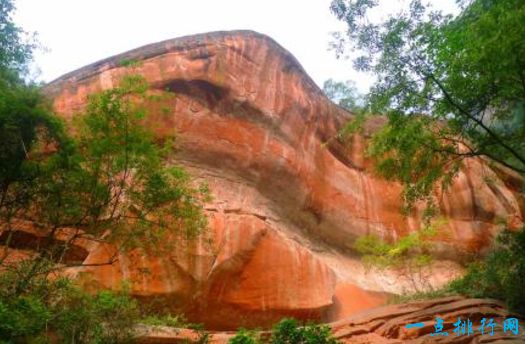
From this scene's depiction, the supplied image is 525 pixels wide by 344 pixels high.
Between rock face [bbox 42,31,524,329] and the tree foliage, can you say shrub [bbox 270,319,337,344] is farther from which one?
rock face [bbox 42,31,524,329]

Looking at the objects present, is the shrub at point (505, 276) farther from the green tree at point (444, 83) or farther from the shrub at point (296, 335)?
the shrub at point (296, 335)

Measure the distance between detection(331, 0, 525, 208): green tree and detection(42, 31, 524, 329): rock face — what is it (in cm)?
426

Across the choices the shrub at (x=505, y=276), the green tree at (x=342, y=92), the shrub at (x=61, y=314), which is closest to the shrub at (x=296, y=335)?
the shrub at (x=61, y=314)

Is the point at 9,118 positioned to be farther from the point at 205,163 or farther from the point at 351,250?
the point at 351,250

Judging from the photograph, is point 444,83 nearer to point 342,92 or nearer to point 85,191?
point 85,191

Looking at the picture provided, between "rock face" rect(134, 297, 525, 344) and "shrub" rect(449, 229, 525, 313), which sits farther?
"shrub" rect(449, 229, 525, 313)

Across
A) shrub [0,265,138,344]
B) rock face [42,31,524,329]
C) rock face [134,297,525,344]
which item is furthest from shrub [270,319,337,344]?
rock face [42,31,524,329]

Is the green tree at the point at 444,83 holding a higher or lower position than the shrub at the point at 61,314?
higher

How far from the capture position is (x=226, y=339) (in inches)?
348

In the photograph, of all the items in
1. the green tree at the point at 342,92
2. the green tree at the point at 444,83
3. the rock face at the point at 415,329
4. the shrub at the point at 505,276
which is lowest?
the rock face at the point at 415,329

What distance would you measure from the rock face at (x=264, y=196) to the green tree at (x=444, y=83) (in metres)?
4.26

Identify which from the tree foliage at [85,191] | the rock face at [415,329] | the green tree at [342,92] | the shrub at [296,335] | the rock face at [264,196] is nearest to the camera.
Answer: the shrub at [296,335]

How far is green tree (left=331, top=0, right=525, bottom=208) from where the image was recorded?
6805 mm

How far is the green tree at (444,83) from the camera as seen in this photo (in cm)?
680
